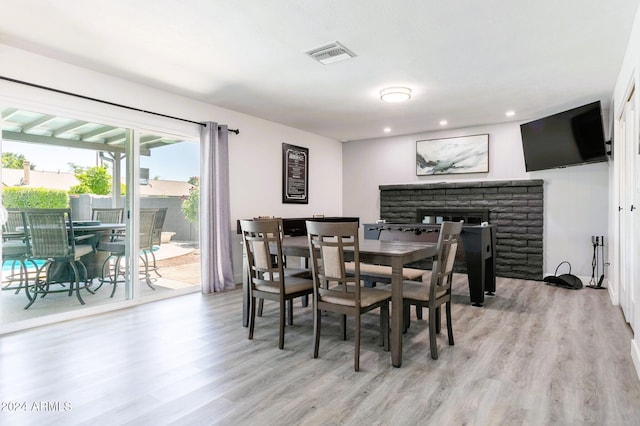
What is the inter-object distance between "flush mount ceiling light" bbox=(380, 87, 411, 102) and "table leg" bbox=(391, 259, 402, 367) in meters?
2.45

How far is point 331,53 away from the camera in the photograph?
3307mm

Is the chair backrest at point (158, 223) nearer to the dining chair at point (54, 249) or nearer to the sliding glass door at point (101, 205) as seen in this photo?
the sliding glass door at point (101, 205)

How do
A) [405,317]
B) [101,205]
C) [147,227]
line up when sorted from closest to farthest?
[405,317] < [101,205] < [147,227]

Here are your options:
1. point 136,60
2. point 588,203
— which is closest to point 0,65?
point 136,60

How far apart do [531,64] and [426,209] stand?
3.29 meters

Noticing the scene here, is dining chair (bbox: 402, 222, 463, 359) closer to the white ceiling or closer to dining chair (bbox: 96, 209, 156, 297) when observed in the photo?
the white ceiling

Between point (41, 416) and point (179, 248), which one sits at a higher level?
point (179, 248)

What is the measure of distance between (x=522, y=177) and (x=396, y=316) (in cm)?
444

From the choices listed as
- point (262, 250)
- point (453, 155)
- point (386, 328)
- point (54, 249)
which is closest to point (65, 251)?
point (54, 249)

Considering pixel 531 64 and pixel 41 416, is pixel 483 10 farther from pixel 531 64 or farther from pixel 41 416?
pixel 41 416

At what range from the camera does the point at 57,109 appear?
3.51 m

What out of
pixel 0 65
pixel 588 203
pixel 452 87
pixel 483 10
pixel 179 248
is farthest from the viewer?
pixel 588 203

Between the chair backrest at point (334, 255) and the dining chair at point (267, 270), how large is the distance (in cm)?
32

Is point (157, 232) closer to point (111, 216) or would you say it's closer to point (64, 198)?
point (111, 216)
